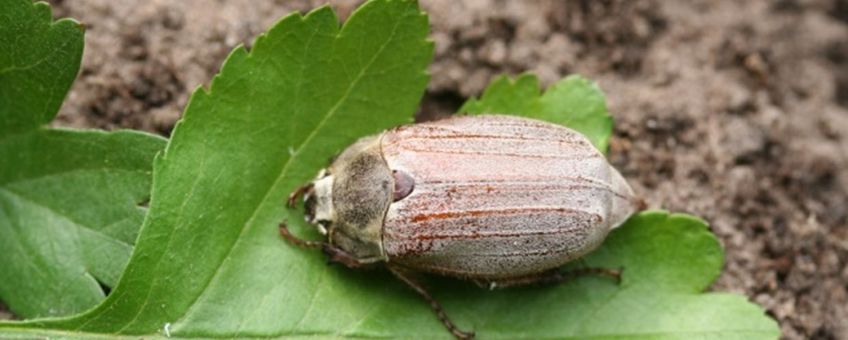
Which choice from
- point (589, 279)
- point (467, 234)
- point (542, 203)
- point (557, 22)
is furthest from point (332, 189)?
point (557, 22)

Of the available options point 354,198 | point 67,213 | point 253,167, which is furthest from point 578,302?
point 67,213

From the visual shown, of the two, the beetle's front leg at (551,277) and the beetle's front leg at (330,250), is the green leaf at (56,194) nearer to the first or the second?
the beetle's front leg at (330,250)

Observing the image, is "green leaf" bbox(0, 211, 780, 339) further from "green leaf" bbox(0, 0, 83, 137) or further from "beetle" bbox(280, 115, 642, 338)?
"green leaf" bbox(0, 0, 83, 137)

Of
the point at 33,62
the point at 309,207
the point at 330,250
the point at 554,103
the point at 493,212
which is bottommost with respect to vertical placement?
the point at 330,250

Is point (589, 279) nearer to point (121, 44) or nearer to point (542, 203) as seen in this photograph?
point (542, 203)

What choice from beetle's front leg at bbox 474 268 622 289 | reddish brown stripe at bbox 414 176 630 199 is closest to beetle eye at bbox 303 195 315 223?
reddish brown stripe at bbox 414 176 630 199

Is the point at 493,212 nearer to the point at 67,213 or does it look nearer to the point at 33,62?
the point at 67,213

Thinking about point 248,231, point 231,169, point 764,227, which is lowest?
point 764,227
